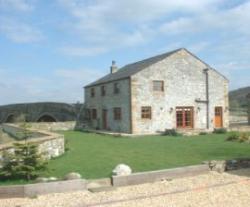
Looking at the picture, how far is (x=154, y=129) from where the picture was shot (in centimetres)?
3022

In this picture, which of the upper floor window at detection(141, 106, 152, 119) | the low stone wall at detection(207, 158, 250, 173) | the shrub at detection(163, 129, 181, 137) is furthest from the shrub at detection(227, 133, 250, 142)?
the upper floor window at detection(141, 106, 152, 119)

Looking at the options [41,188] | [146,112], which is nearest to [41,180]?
[41,188]

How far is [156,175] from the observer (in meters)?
11.3

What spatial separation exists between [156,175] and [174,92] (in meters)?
20.5

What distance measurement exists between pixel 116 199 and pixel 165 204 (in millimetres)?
1172

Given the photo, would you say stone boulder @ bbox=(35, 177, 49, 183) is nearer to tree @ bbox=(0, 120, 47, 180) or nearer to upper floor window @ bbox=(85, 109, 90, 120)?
tree @ bbox=(0, 120, 47, 180)

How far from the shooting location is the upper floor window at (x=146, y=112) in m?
30.1

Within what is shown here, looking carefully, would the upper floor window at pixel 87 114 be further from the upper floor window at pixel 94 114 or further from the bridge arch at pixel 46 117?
the bridge arch at pixel 46 117

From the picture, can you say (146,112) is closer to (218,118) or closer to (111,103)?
(111,103)

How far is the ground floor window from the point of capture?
31.5 metres

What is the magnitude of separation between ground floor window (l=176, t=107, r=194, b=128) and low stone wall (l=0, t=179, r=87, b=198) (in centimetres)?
2171

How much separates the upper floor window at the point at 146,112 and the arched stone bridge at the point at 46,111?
1256 centimetres

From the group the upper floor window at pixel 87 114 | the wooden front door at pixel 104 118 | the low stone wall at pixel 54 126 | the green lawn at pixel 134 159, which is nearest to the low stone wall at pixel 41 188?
the green lawn at pixel 134 159

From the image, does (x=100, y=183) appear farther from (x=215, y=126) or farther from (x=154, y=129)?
(x=215, y=126)
